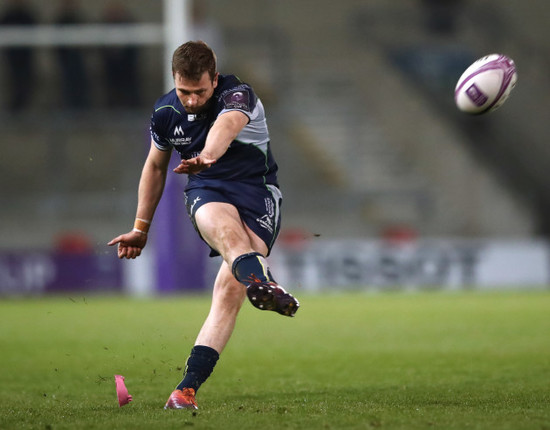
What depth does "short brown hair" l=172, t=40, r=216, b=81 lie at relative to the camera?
17.4 ft

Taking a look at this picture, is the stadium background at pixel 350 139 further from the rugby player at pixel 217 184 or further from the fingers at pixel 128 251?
the rugby player at pixel 217 184

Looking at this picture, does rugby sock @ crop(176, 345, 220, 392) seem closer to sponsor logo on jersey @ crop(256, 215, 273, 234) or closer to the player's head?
sponsor logo on jersey @ crop(256, 215, 273, 234)

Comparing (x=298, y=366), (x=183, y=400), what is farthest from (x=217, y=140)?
(x=298, y=366)

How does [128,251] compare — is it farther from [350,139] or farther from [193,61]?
[350,139]

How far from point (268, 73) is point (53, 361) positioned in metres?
14.5

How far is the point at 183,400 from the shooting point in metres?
5.36

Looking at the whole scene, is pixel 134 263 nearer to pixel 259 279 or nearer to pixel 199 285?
pixel 199 285

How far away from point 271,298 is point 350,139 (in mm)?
17455

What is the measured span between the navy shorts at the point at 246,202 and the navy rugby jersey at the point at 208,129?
0.06 meters

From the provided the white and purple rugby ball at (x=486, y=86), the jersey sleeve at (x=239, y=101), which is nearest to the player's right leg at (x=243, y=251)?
the jersey sleeve at (x=239, y=101)

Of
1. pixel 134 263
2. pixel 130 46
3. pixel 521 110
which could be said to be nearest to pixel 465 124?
pixel 521 110

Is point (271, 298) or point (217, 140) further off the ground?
point (217, 140)

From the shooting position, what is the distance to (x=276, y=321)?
1265cm

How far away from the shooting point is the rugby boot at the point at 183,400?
535 centimetres
